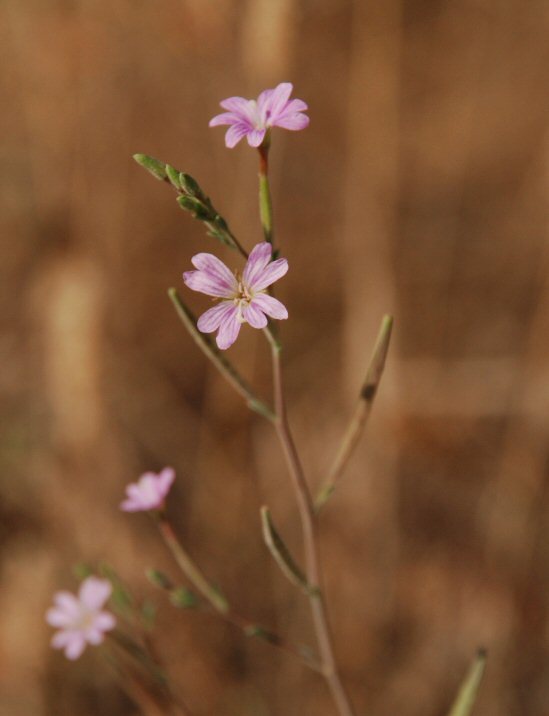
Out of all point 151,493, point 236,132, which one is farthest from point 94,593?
point 236,132

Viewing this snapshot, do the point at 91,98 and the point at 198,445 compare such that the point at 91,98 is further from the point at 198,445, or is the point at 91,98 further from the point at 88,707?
the point at 88,707

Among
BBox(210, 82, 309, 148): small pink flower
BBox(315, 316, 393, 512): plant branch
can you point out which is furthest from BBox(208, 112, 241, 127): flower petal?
BBox(315, 316, 393, 512): plant branch

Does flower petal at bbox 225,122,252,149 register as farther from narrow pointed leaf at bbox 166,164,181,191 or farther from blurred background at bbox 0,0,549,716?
blurred background at bbox 0,0,549,716

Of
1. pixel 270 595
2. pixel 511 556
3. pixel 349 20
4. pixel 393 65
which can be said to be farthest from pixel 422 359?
pixel 349 20

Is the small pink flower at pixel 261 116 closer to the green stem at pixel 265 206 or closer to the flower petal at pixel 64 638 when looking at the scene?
the green stem at pixel 265 206

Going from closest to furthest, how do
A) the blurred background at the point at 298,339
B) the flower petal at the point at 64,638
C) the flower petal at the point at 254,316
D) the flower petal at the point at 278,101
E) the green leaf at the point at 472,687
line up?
the flower petal at the point at 254,316 → the flower petal at the point at 278,101 → the green leaf at the point at 472,687 → the flower petal at the point at 64,638 → the blurred background at the point at 298,339

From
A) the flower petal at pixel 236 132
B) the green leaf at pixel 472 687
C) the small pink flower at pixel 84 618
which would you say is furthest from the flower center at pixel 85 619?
the flower petal at pixel 236 132
